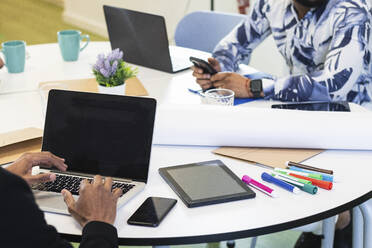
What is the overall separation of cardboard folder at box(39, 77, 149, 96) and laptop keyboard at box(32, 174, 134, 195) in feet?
1.90

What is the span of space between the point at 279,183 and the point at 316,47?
878 millimetres

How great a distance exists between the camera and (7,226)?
79 cm

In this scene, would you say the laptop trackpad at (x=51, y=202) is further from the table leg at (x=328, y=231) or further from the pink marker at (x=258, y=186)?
the table leg at (x=328, y=231)

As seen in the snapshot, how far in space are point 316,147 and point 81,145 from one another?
0.59 m

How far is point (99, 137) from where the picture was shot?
1.17 metres

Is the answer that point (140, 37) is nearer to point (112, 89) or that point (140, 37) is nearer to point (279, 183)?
point (112, 89)

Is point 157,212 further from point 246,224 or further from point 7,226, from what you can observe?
point 7,226

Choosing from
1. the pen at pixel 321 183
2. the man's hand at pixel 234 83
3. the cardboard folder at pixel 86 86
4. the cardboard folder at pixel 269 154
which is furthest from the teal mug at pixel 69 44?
the pen at pixel 321 183

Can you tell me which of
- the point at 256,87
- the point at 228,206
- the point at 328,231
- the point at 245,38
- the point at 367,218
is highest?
the point at 245,38

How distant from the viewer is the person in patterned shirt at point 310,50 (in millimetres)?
1672

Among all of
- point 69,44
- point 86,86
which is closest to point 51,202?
point 86,86

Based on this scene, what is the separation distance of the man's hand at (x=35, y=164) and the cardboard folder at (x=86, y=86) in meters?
0.55

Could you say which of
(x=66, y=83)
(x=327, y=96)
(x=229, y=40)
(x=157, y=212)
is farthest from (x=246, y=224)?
(x=229, y=40)

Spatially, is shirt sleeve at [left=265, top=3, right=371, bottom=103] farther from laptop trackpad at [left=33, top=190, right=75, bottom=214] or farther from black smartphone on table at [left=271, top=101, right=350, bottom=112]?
laptop trackpad at [left=33, top=190, right=75, bottom=214]
